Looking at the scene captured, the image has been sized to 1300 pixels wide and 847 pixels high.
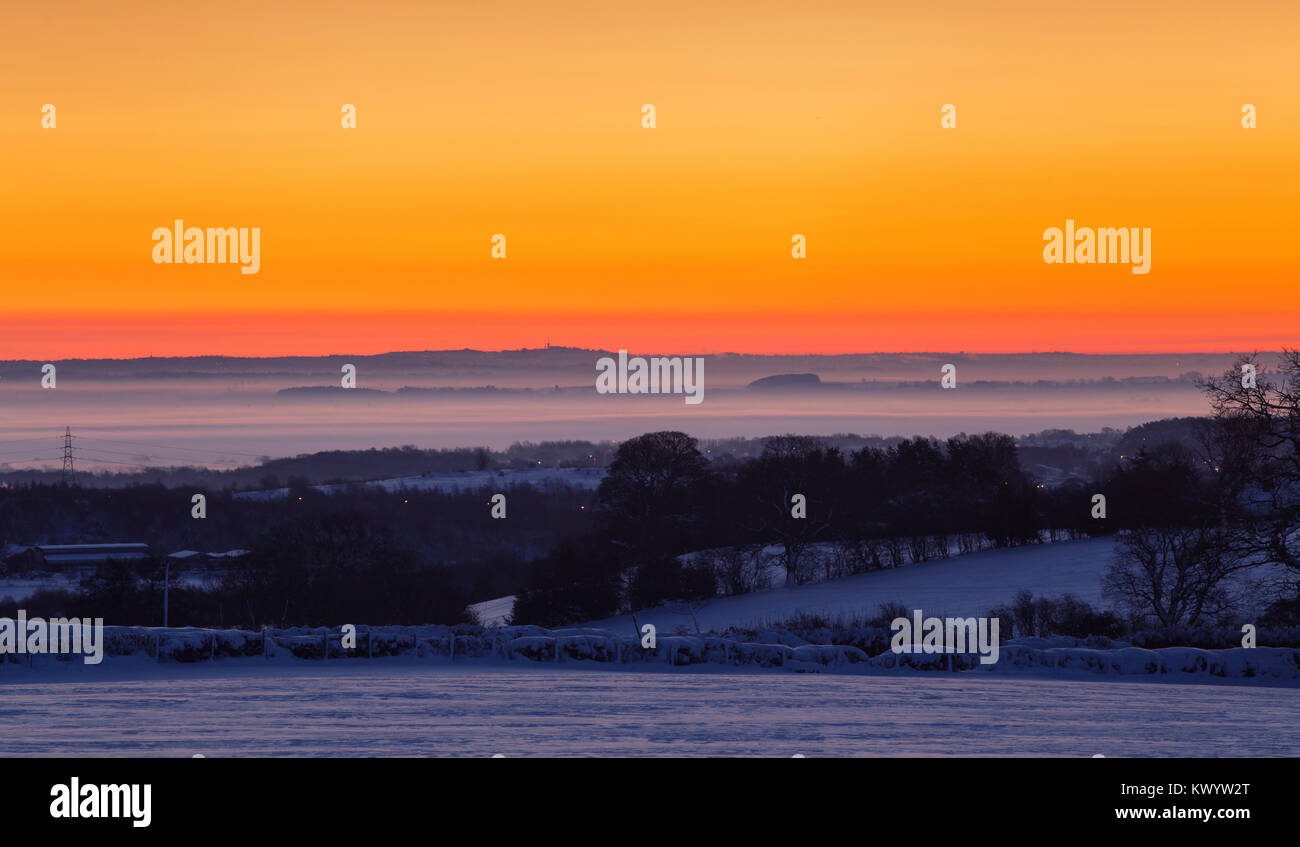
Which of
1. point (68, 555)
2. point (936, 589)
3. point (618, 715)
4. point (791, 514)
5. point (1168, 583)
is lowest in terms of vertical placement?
point (68, 555)

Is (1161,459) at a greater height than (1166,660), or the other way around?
(1161,459)

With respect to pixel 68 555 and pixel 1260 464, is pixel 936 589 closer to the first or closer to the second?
pixel 1260 464

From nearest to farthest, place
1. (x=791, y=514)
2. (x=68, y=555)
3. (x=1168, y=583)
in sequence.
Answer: (x=1168, y=583), (x=791, y=514), (x=68, y=555)

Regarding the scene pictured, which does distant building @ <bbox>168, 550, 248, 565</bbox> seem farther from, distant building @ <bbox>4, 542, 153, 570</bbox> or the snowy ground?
the snowy ground

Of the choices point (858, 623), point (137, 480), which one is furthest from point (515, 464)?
point (858, 623)

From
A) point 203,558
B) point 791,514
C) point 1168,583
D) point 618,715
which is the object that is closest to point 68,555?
point 203,558

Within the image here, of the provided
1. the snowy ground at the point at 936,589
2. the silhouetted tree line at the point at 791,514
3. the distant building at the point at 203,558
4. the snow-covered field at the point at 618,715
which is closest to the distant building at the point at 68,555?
the distant building at the point at 203,558

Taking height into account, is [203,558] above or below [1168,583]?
below

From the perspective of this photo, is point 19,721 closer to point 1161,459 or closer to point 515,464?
point 1161,459
